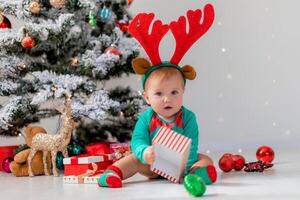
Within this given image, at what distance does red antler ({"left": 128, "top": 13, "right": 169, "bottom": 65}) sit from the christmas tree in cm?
57

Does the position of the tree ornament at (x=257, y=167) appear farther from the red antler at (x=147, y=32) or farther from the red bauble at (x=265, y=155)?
the red antler at (x=147, y=32)

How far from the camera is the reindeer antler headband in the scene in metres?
1.96

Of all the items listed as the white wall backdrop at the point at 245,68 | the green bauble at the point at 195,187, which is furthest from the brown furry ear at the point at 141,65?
Result: the white wall backdrop at the point at 245,68

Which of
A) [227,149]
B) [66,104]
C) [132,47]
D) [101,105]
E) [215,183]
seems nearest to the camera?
[215,183]

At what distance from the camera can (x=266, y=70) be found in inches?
141

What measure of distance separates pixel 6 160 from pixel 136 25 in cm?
108

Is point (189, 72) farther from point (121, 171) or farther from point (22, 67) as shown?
point (22, 67)

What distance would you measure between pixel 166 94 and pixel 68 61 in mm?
823

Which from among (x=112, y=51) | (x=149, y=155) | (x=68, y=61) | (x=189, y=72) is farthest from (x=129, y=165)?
(x=68, y=61)

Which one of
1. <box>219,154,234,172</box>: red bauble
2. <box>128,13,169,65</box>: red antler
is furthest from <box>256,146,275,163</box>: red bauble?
<box>128,13,169,65</box>: red antler

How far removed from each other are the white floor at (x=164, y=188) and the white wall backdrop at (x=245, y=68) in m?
1.29

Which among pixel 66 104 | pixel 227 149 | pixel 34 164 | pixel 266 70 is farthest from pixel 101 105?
pixel 266 70

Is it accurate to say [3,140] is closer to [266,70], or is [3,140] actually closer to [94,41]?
[94,41]

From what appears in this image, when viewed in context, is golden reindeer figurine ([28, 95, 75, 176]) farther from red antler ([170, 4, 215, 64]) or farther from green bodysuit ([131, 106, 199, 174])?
red antler ([170, 4, 215, 64])
